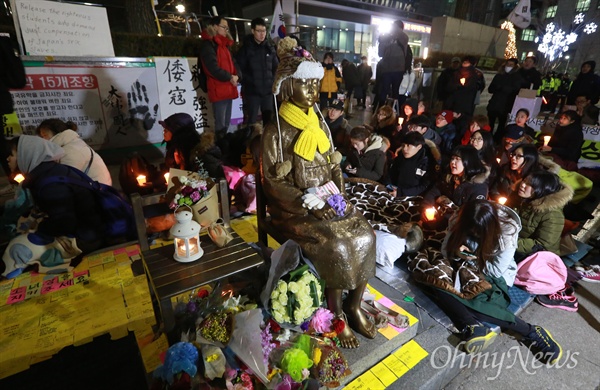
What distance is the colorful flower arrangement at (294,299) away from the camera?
6.91ft

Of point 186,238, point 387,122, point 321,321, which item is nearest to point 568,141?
point 387,122

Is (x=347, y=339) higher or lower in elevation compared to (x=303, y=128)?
lower

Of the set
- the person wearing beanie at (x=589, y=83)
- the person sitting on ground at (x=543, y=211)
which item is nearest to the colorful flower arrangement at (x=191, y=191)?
the person sitting on ground at (x=543, y=211)

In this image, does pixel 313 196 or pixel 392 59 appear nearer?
pixel 313 196

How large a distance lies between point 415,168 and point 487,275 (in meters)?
1.94

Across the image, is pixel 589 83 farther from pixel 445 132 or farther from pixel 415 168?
pixel 415 168

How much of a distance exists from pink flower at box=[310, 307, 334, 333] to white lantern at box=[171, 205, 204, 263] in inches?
36.9

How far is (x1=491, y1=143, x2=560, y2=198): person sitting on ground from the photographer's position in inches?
165

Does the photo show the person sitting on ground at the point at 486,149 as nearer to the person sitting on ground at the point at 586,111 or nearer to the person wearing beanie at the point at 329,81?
the person sitting on ground at the point at 586,111

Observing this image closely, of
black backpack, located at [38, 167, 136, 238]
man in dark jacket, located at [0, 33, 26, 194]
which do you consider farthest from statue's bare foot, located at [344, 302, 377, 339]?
man in dark jacket, located at [0, 33, 26, 194]

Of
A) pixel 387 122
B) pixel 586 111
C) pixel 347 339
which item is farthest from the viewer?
pixel 586 111

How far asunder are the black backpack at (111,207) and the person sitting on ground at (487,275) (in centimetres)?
327

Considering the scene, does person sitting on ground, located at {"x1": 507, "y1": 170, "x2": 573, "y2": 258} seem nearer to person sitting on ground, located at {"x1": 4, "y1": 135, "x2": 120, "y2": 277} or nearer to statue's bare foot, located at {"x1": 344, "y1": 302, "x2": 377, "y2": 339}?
statue's bare foot, located at {"x1": 344, "y1": 302, "x2": 377, "y2": 339}

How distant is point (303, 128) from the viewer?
2613 millimetres
